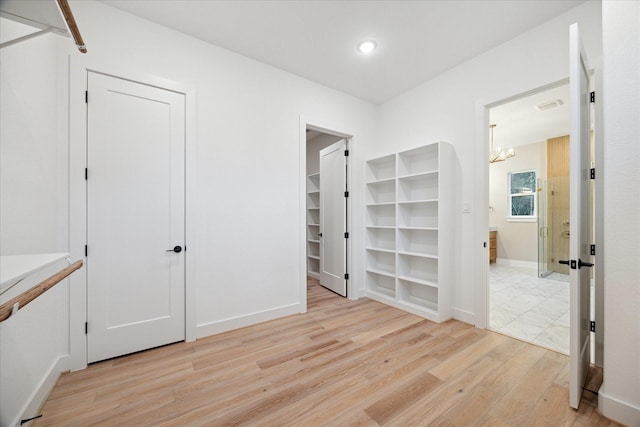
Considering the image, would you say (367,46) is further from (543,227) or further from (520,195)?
(520,195)

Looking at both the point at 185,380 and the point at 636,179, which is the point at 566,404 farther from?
the point at 185,380

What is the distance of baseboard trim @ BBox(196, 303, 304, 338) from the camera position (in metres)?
2.55

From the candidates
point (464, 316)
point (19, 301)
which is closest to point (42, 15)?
point (19, 301)

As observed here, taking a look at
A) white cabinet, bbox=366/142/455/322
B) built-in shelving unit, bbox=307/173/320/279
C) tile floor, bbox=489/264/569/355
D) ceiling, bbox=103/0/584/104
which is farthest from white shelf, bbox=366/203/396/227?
ceiling, bbox=103/0/584/104

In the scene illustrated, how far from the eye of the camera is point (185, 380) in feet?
6.22

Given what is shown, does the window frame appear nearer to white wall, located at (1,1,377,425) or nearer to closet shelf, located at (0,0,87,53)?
white wall, located at (1,1,377,425)

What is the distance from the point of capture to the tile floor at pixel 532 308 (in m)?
2.58

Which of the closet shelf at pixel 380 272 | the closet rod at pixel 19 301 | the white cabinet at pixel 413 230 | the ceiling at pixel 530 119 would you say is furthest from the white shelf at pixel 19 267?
the ceiling at pixel 530 119

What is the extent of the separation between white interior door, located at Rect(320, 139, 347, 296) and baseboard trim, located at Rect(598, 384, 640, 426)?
8.54 ft

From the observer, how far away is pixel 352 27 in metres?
2.40

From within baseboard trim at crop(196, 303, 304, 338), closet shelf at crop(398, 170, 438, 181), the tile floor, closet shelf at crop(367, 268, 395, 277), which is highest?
closet shelf at crop(398, 170, 438, 181)

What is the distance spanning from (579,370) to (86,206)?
3695mm

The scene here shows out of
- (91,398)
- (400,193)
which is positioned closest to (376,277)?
(400,193)

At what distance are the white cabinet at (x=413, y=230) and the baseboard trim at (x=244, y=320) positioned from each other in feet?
4.37
